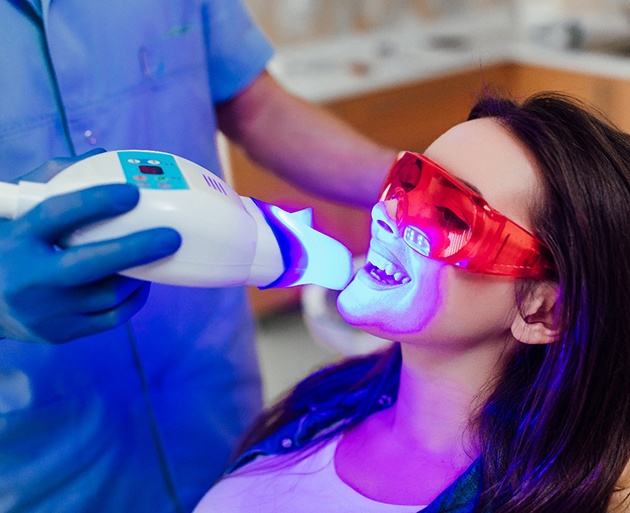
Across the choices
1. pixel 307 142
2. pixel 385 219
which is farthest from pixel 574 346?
pixel 307 142

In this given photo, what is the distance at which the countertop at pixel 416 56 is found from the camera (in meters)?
3.20

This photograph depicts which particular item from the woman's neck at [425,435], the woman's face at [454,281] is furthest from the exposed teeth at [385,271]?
the woman's neck at [425,435]

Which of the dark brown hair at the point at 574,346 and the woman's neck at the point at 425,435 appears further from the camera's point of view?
the woman's neck at the point at 425,435

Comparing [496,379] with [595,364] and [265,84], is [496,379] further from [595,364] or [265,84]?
[265,84]

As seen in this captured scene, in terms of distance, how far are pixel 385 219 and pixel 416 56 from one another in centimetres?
268

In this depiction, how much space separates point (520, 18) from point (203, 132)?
323 cm

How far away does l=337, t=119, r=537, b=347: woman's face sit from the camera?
3.33 ft

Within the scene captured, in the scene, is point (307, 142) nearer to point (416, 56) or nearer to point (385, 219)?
point (385, 219)

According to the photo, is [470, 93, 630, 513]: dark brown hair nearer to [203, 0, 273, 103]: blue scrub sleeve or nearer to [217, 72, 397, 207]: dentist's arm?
[217, 72, 397, 207]: dentist's arm

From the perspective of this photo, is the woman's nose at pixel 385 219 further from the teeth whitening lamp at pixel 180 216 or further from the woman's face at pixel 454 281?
the teeth whitening lamp at pixel 180 216

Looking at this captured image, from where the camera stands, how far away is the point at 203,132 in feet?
4.32

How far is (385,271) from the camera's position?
1.10m

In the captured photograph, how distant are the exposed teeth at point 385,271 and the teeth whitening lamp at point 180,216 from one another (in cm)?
21

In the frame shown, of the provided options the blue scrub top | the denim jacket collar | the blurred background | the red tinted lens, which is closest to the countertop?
the blurred background
